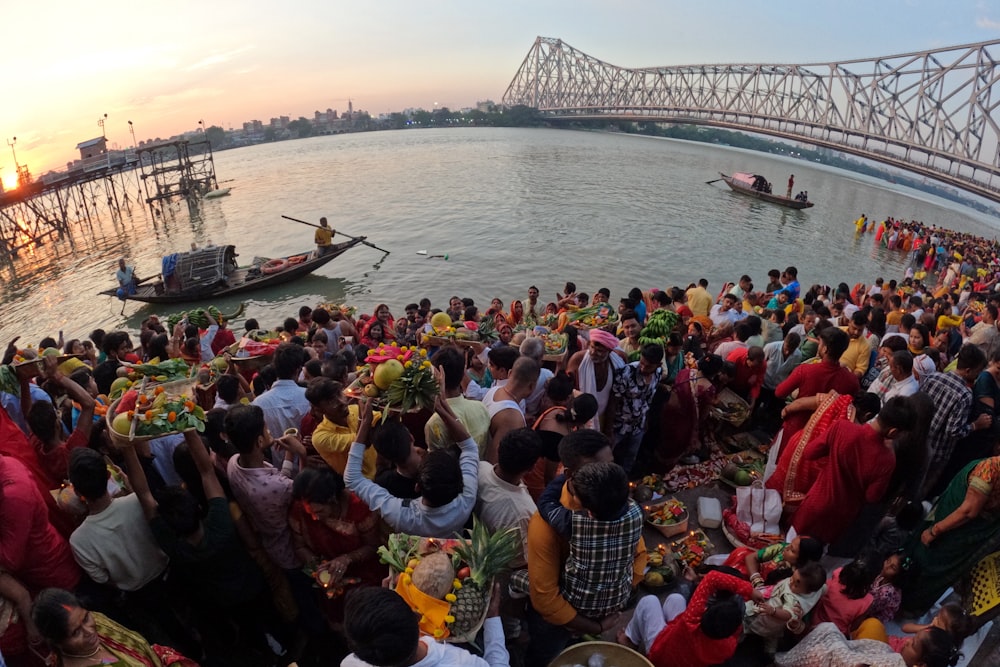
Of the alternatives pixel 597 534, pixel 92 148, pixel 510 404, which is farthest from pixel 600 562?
pixel 92 148

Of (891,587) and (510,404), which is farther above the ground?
(510,404)

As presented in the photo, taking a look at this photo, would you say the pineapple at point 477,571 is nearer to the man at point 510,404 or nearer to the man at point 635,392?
the man at point 510,404

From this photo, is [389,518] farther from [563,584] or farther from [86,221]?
[86,221]

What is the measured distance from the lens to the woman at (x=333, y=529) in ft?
9.64

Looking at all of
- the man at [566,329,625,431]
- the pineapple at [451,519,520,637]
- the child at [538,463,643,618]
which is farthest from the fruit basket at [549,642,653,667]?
the man at [566,329,625,431]

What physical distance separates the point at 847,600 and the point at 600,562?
6.70 ft

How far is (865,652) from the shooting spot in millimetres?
3031

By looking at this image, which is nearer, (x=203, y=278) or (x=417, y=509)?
(x=417, y=509)

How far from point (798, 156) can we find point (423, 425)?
126 meters

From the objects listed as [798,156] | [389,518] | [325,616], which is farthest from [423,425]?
[798,156]

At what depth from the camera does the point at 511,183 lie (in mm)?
42719

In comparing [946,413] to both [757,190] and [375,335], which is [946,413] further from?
[757,190]

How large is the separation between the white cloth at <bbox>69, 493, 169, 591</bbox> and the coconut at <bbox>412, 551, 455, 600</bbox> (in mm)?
1902

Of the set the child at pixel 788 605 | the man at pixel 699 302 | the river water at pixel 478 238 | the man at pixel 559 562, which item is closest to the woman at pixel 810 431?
the child at pixel 788 605
